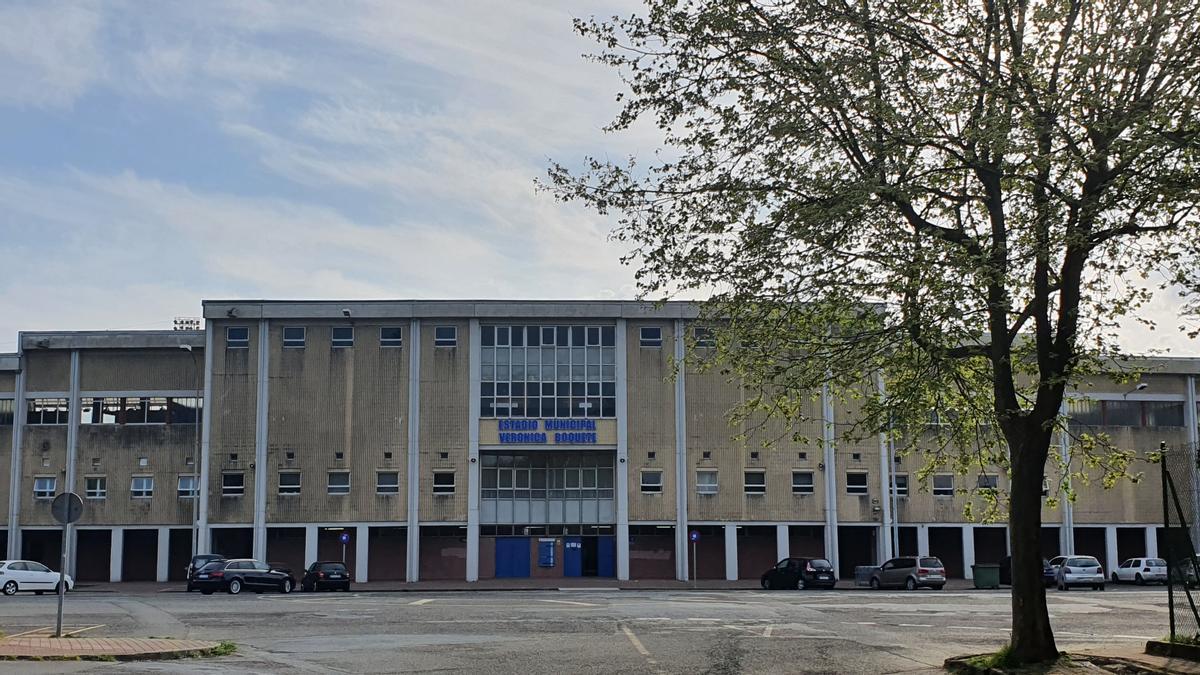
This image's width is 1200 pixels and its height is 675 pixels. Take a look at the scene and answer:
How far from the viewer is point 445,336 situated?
55.8m

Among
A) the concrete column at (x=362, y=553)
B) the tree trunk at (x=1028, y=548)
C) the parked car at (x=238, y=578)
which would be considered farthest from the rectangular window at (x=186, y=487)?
the tree trunk at (x=1028, y=548)

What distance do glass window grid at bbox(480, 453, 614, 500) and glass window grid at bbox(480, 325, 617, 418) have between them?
2361 mm

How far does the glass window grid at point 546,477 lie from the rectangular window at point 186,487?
13130 mm

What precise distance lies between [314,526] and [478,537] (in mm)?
7359

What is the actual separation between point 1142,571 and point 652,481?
70.0ft

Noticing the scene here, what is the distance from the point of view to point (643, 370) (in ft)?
184

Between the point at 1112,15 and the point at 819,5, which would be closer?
the point at 1112,15

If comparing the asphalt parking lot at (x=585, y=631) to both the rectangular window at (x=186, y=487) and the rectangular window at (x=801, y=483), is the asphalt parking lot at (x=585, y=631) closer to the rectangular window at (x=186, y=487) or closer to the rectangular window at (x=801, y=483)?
the rectangular window at (x=186, y=487)

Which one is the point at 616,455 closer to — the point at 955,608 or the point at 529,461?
the point at 529,461

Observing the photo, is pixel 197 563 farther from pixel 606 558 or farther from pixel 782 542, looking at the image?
pixel 782 542

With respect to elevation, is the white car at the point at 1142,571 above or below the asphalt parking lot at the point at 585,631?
below

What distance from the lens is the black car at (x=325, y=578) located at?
4762 centimetres

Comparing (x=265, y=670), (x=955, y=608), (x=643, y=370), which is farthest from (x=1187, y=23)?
(x=643, y=370)

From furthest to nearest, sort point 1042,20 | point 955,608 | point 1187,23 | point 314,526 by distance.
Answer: point 314,526
point 955,608
point 1042,20
point 1187,23
